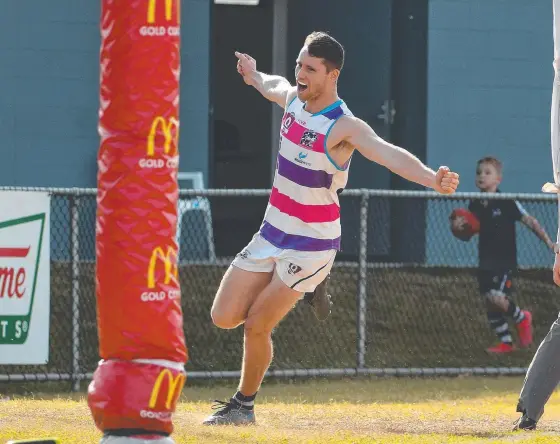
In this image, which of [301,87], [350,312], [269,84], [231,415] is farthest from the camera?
[350,312]

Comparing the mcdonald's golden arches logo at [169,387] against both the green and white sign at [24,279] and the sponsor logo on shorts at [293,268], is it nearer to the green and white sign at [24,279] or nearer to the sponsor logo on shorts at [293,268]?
the sponsor logo on shorts at [293,268]

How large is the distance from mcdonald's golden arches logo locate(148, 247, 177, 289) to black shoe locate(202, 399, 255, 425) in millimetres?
3272

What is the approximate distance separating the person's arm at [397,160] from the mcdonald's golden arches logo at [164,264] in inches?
70.1

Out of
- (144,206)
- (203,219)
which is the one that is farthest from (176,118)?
(203,219)

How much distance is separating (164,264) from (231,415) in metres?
3.44

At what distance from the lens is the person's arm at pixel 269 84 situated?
8.84 meters

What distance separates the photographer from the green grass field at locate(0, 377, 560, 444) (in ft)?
25.6

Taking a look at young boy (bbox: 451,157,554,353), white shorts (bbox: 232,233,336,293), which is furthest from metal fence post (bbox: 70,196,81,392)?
young boy (bbox: 451,157,554,353)

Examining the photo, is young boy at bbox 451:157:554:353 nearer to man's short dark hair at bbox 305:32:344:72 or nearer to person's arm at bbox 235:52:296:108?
person's arm at bbox 235:52:296:108

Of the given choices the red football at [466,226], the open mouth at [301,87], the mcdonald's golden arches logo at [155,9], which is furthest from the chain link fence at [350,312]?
the mcdonald's golden arches logo at [155,9]

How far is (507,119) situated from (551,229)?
1.88m

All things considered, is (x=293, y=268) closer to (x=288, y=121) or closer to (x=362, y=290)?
(x=288, y=121)

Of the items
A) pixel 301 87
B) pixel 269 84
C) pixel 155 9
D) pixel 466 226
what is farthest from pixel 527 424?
pixel 466 226

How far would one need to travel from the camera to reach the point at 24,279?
36.0 feet
